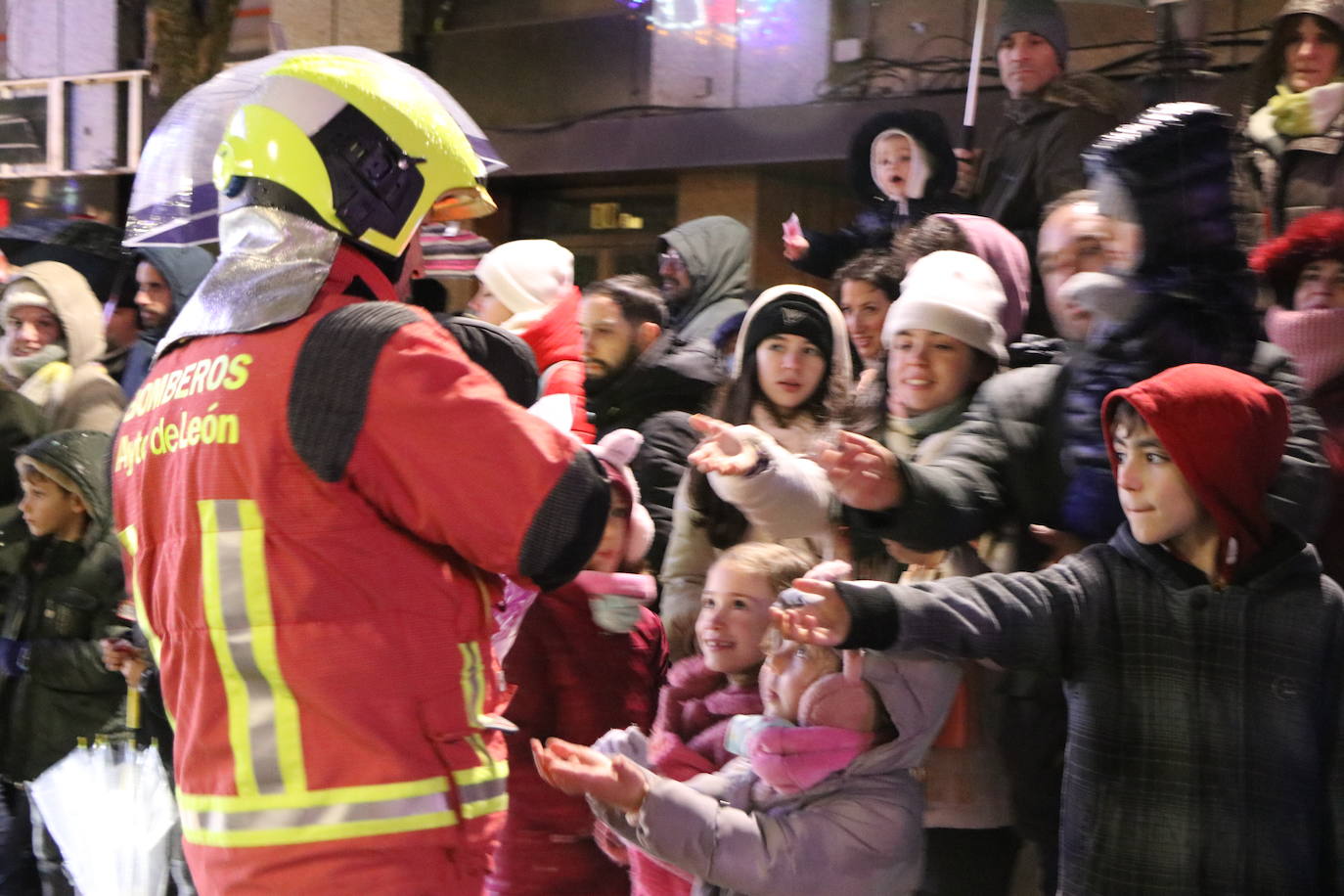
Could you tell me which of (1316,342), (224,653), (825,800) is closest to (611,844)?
(825,800)

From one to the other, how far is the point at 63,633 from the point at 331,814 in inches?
118

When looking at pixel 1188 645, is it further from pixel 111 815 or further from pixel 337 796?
pixel 111 815

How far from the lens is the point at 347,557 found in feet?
7.68

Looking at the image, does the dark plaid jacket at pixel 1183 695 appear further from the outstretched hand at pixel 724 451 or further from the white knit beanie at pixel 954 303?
the white knit beanie at pixel 954 303

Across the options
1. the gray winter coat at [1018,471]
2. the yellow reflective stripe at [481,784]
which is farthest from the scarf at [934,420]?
the yellow reflective stripe at [481,784]

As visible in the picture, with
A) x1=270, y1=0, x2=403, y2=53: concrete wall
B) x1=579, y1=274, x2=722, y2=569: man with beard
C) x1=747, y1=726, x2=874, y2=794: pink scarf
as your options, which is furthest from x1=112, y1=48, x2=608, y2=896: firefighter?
x1=270, y1=0, x2=403, y2=53: concrete wall

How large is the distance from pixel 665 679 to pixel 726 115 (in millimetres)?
4908

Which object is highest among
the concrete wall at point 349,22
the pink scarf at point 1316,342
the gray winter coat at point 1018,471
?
the concrete wall at point 349,22

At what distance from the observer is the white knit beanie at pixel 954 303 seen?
11.2 ft

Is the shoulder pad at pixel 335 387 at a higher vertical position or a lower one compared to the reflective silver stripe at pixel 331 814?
higher

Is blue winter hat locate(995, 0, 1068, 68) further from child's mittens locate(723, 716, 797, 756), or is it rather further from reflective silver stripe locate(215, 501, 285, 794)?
reflective silver stripe locate(215, 501, 285, 794)

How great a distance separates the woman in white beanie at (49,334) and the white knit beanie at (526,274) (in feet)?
7.32

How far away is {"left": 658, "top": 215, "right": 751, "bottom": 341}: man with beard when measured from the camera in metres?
5.45

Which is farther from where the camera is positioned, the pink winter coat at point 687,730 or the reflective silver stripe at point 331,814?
the pink winter coat at point 687,730
